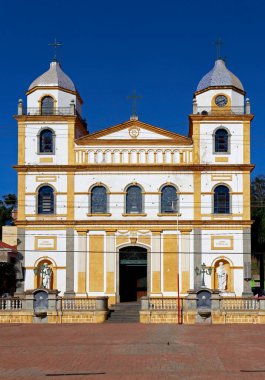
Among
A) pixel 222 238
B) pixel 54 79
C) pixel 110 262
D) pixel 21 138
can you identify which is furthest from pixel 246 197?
pixel 21 138

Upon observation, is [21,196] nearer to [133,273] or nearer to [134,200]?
[134,200]

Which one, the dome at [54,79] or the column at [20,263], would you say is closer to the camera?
the column at [20,263]

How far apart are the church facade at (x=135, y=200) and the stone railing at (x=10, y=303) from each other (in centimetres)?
682

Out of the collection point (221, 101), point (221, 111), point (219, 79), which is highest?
point (219, 79)

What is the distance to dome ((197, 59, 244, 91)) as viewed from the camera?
43.1 metres

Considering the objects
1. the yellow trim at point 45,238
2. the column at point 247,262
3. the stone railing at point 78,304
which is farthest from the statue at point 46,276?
the column at point 247,262

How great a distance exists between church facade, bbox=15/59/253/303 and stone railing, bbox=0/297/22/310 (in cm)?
682

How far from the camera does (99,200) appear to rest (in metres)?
42.3

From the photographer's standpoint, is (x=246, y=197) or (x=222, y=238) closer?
(x=222, y=238)

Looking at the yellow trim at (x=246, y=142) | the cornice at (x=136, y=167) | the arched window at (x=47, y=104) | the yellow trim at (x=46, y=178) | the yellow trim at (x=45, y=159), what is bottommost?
the yellow trim at (x=46, y=178)

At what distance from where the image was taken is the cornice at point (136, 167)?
41906 millimetres

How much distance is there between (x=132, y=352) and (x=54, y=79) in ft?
85.4

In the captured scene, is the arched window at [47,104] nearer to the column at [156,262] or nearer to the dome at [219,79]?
the dome at [219,79]

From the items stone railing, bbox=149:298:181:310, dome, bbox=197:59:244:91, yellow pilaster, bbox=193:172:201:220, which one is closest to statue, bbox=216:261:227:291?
yellow pilaster, bbox=193:172:201:220
